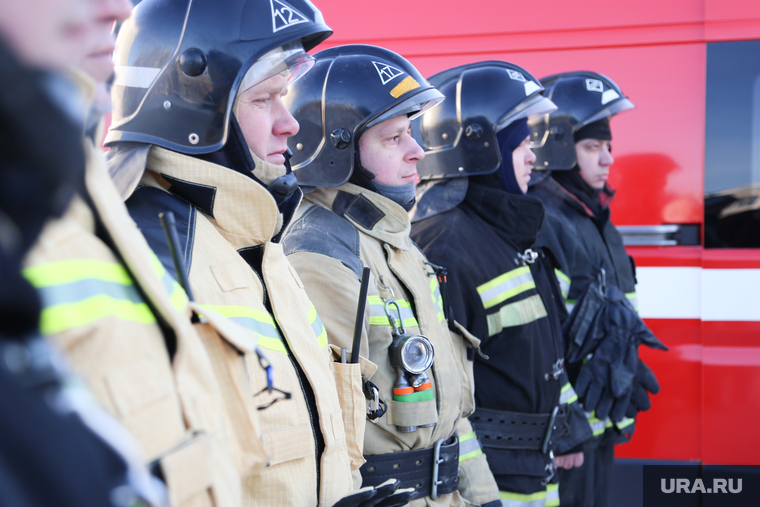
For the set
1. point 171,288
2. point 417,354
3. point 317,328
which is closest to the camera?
point 171,288

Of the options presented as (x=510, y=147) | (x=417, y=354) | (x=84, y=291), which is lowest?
(x=417, y=354)

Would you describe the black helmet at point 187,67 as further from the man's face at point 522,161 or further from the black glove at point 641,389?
the black glove at point 641,389

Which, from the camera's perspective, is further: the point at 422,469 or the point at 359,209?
the point at 359,209

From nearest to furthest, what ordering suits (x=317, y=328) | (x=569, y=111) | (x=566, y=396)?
(x=317, y=328), (x=566, y=396), (x=569, y=111)

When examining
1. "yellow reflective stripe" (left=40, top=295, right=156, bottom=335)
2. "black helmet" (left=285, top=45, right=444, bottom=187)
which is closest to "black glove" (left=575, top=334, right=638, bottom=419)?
"black helmet" (left=285, top=45, right=444, bottom=187)

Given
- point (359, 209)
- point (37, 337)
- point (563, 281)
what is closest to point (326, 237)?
point (359, 209)

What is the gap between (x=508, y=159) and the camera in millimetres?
3230

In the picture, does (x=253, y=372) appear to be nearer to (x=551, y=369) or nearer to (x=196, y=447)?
(x=196, y=447)

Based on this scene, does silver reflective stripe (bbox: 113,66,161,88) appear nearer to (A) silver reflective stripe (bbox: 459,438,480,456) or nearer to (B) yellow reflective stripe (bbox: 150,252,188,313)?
(B) yellow reflective stripe (bbox: 150,252,188,313)

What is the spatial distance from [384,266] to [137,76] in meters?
0.93

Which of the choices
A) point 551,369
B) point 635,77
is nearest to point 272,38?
point 551,369

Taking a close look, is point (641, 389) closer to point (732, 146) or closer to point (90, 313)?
point (732, 146)

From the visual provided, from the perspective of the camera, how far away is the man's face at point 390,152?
94.0 inches

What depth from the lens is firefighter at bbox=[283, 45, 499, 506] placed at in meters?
1.99
